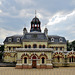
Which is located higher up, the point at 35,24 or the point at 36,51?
the point at 35,24

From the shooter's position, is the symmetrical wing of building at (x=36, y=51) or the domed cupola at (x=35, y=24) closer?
the symmetrical wing of building at (x=36, y=51)

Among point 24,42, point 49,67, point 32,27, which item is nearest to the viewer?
point 49,67

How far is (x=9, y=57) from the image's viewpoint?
4647cm

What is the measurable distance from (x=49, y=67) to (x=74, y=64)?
1193cm

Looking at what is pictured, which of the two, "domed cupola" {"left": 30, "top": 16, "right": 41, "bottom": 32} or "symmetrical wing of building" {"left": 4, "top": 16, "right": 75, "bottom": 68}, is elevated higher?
"domed cupola" {"left": 30, "top": 16, "right": 41, "bottom": 32}

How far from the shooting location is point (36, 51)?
113 feet

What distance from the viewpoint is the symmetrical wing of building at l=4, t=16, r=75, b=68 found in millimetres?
33844

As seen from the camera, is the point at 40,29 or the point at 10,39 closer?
the point at 10,39

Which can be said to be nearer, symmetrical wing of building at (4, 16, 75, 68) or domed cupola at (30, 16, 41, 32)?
symmetrical wing of building at (4, 16, 75, 68)

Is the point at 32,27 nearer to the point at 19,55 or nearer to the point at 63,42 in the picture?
the point at 63,42

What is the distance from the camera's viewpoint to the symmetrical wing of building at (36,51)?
33844 millimetres

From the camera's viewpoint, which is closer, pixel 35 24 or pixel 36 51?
pixel 36 51

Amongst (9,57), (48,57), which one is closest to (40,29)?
(9,57)

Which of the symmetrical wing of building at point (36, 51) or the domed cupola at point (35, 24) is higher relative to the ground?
the domed cupola at point (35, 24)
